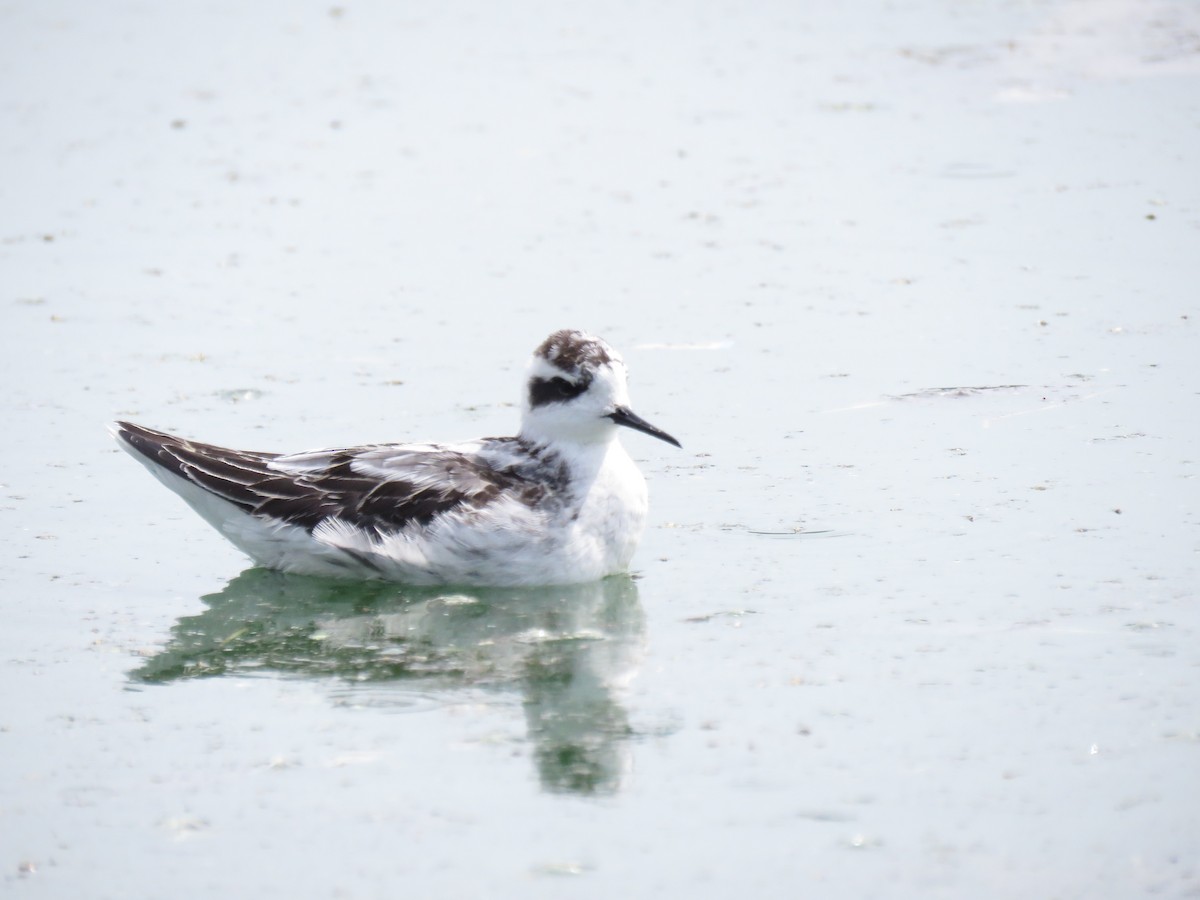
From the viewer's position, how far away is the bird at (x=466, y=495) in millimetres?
8195

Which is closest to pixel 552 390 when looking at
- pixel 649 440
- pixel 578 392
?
pixel 578 392

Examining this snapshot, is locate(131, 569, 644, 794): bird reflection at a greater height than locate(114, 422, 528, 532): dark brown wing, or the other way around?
locate(114, 422, 528, 532): dark brown wing

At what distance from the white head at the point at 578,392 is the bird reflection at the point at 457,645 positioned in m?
0.74

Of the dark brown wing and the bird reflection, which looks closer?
the bird reflection

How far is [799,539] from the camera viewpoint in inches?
333

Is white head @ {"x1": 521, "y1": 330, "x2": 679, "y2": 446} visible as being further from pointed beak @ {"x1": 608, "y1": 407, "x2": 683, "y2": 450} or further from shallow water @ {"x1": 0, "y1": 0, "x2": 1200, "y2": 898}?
shallow water @ {"x1": 0, "y1": 0, "x2": 1200, "y2": 898}

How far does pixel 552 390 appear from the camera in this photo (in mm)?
8492

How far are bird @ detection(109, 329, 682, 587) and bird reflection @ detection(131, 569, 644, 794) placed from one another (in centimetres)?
15

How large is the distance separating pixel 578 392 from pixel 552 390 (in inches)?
5.5

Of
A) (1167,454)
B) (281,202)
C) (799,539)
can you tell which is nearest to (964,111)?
(281,202)

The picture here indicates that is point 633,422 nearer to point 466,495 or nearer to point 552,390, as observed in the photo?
point 552,390

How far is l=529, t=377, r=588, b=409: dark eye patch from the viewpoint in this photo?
8422 millimetres

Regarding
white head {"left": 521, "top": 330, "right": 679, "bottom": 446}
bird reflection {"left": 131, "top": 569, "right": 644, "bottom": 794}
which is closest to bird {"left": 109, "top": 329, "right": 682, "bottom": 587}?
white head {"left": 521, "top": 330, "right": 679, "bottom": 446}

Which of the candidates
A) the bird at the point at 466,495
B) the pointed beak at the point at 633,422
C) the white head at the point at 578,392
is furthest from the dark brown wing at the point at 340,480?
the pointed beak at the point at 633,422
